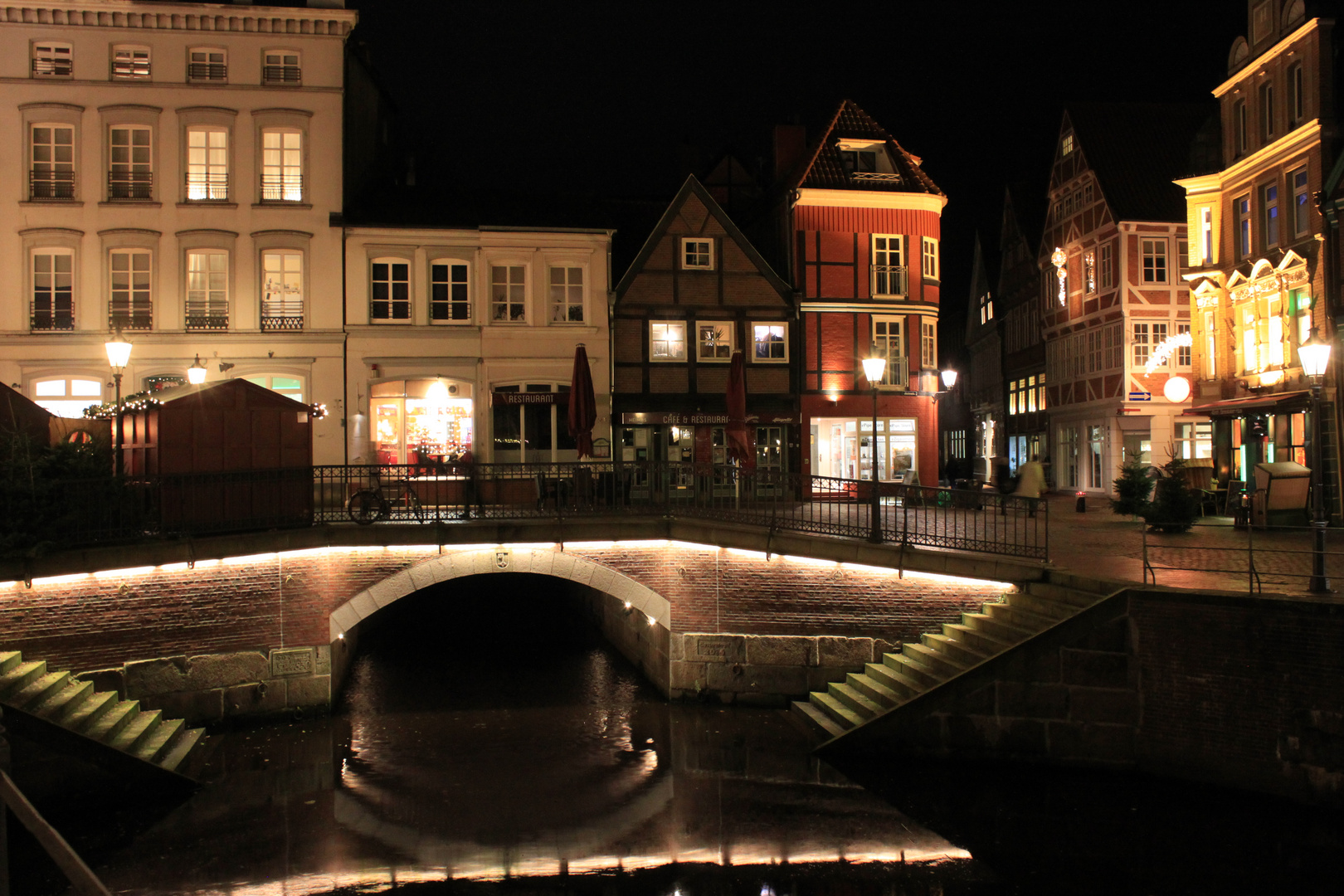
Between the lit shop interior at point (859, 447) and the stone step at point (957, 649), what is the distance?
14403mm

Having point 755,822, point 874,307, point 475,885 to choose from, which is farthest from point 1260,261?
point 475,885

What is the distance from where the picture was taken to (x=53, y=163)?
23719 mm

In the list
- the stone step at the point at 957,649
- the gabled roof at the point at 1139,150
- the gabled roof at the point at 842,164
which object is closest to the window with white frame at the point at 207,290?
the gabled roof at the point at 842,164

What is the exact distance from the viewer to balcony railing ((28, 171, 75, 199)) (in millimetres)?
23609

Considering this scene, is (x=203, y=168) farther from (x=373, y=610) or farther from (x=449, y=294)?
(x=373, y=610)

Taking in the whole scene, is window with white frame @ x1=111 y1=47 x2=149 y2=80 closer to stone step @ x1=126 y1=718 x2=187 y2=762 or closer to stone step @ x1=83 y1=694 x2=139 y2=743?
stone step @ x1=83 y1=694 x2=139 y2=743

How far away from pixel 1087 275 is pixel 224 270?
1066 inches

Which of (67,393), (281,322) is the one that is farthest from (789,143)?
(67,393)

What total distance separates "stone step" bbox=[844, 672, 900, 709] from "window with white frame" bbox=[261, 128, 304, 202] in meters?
17.8

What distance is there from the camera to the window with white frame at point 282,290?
24.1m

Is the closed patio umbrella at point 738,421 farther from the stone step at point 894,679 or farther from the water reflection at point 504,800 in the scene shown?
the water reflection at point 504,800

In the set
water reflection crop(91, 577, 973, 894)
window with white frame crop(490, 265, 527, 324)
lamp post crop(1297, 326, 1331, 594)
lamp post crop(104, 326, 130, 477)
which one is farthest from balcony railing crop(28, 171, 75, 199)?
lamp post crop(1297, 326, 1331, 594)

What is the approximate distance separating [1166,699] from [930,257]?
19.7 m

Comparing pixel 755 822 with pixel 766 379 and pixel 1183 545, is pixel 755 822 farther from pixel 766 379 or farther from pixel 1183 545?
pixel 766 379
